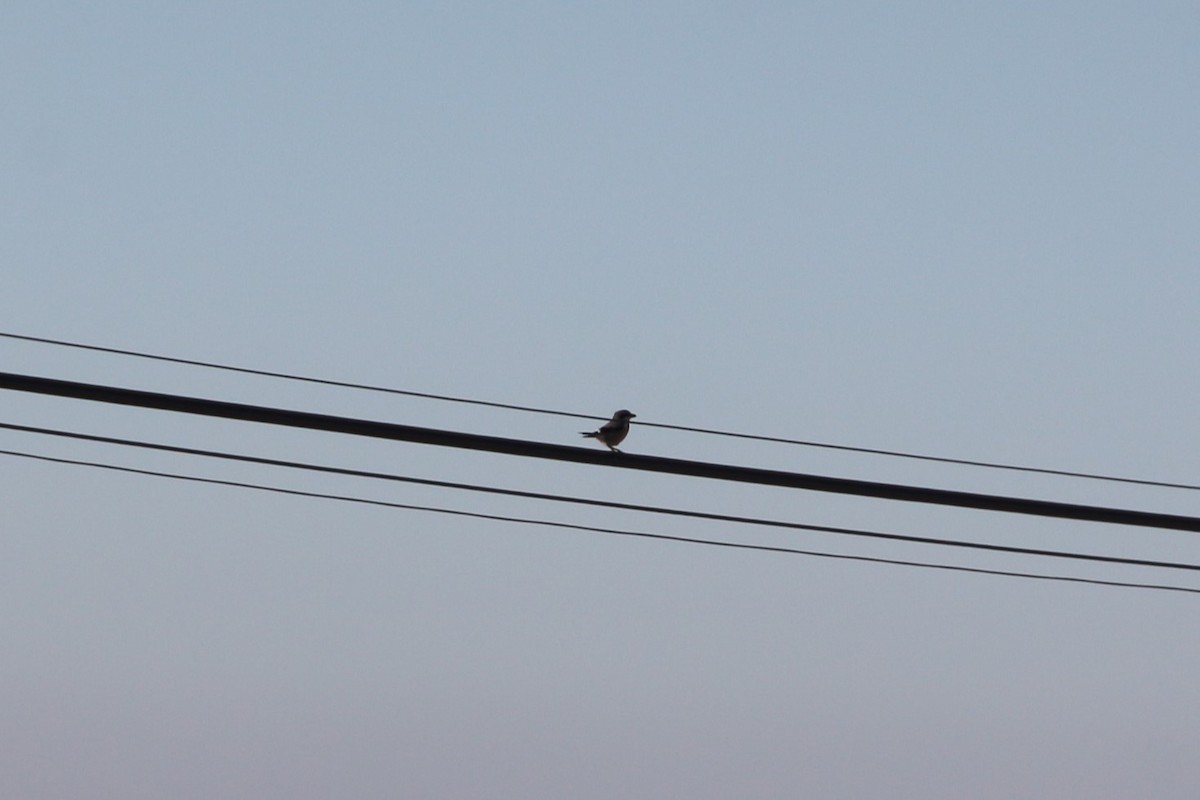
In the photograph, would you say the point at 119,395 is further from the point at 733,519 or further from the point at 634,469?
the point at 733,519

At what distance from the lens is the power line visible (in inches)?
320

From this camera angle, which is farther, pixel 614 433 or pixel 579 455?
pixel 614 433

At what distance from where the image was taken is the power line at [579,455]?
8.12 m

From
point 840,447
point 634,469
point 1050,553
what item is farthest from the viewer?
point 840,447

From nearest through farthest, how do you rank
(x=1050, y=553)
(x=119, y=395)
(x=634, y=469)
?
1. (x=119, y=395)
2. (x=634, y=469)
3. (x=1050, y=553)

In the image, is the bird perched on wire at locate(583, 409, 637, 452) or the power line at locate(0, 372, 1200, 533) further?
the bird perched on wire at locate(583, 409, 637, 452)

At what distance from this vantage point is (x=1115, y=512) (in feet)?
30.4

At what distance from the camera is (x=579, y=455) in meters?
8.73

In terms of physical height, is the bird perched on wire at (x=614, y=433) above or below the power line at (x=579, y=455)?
above

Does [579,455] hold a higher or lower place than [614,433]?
lower

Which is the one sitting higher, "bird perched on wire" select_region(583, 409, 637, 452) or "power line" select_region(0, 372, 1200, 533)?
"bird perched on wire" select_region(583, 409, 637, 452)

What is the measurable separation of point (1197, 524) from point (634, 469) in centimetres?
312

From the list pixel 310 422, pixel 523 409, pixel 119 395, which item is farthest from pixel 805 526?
pixel 119 395

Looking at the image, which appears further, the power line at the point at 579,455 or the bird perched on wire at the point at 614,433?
the bird perched on wire at the point at 614,433
